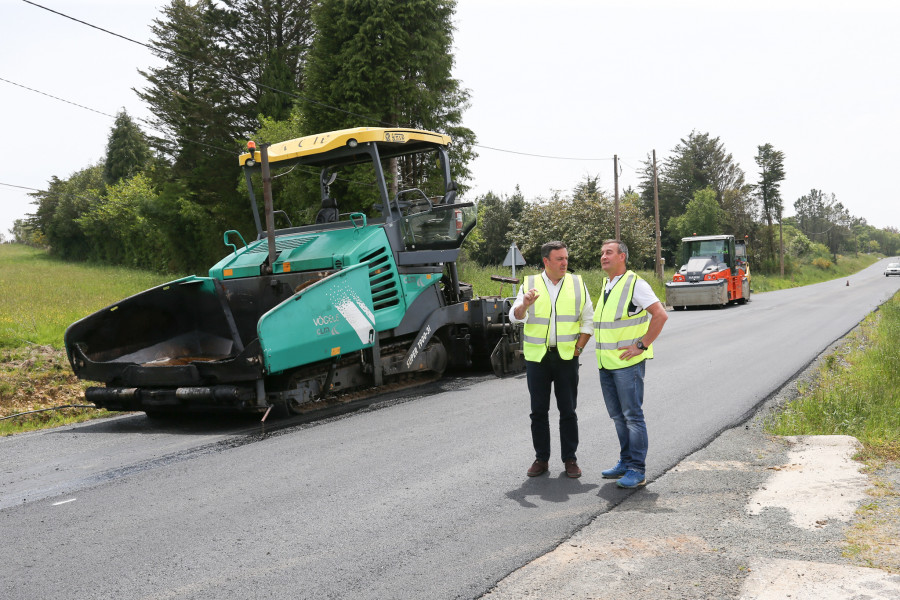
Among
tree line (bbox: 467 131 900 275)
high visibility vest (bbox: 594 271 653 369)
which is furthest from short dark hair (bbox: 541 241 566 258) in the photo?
tree line (bbox: 467 131 900 275)

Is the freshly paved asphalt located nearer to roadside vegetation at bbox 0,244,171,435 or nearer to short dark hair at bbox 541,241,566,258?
roadside vegetation at bbox 0,244,171,435

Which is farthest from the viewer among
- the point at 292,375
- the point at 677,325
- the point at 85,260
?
the point at 85,260

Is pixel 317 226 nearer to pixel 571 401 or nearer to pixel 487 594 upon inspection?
pixel 571 401

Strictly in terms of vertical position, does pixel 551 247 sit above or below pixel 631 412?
above

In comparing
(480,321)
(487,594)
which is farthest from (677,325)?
(487,594)

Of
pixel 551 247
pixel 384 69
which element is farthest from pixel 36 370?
pixel 384 69

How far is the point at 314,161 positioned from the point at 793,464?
6267mm

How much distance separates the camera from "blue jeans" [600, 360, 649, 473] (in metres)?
4.83

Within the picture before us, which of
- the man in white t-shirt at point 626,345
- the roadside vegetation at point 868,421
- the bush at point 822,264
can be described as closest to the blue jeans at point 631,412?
the man in white t-shirt at point 626,345

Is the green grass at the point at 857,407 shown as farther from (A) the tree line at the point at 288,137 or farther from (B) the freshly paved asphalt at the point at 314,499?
(A) the tree line at the point at 288,137

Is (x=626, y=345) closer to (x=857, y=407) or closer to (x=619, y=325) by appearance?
(x=619, y=325)

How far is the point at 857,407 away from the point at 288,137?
74.6 ft

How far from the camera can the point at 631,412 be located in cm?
486

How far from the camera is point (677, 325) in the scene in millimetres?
18094
